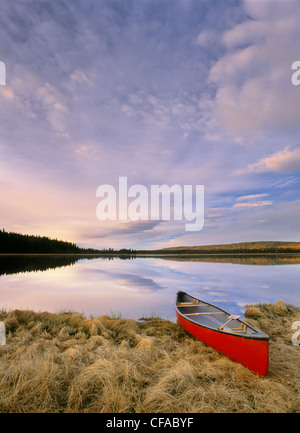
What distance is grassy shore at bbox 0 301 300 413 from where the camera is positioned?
421 centimetres

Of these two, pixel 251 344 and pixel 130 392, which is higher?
pixel 251 344

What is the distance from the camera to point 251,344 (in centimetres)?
571

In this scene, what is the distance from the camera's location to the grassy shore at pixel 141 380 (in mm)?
4207
